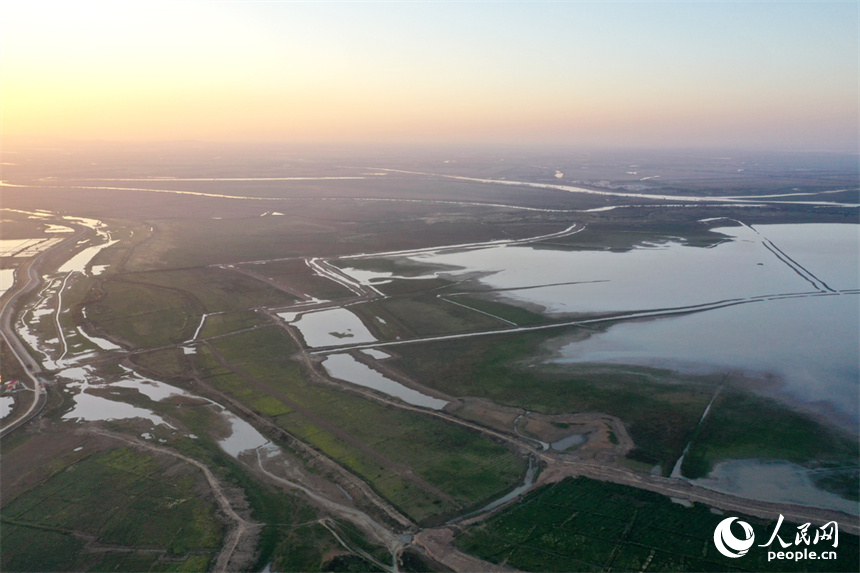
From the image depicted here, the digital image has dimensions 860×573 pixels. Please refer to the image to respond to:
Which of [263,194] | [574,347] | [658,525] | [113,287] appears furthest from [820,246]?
[263,194]

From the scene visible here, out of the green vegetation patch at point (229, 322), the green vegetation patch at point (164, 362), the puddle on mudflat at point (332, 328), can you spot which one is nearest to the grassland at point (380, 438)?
the green vegetation patch at point (164, 362)

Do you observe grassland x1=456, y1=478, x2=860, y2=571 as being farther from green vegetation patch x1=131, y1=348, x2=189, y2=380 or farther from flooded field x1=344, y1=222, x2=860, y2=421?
green vegetation patch x1=131, y1=348, x2=189, y2=380

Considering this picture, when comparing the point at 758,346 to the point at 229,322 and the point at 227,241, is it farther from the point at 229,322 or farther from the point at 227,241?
the point at 227,241

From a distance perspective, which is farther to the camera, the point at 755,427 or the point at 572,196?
the point at 572,196

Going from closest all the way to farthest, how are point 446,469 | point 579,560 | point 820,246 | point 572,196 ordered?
point 579,560 → point 446,469 → point 820,246 → point 572,196

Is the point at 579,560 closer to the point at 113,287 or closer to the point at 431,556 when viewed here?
the point at 431,556

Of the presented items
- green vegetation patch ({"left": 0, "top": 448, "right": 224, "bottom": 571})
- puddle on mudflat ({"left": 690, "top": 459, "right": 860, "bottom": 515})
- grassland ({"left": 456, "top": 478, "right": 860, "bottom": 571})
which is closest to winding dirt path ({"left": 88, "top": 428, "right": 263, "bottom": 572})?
Answer: green vegetation patch ({"left": 0, "top": 448, "right": 224, "bottom": 571})

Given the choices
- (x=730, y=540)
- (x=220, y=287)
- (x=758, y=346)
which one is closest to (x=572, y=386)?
(x=730, y=540)
